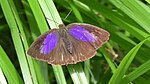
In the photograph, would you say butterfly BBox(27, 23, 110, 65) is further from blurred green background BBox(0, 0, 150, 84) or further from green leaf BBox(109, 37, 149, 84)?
green leaf BBox(109, 37, 149, 84)

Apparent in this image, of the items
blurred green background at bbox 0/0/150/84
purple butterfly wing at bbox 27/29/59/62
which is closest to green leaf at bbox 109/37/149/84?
blurred green background at bbox 0/0/150/84

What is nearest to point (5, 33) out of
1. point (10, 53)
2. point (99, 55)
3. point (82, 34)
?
point (10, 53)

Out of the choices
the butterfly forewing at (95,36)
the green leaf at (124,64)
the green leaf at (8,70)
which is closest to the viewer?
the green leaf at (124,64)

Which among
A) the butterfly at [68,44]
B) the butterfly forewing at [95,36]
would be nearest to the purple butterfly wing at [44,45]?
the butterfly at [68,44]

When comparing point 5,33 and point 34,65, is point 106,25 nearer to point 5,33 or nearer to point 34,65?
point 34,65

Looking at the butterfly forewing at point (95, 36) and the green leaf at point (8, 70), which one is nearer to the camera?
the green leaf at point (8, 70)

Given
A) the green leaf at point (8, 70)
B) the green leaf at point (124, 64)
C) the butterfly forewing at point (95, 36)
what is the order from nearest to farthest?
the green leaf at point (124, 64) < the green leaf at point (8, 70) < the butterfly forewing at point (95, 36)

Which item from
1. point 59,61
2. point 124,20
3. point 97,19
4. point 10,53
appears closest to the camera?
point 59,61

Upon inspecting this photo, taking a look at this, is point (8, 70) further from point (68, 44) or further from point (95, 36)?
point (95, 36)

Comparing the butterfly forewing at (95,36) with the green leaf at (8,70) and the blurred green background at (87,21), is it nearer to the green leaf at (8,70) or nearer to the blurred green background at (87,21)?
the blurred green background at (87,21)
